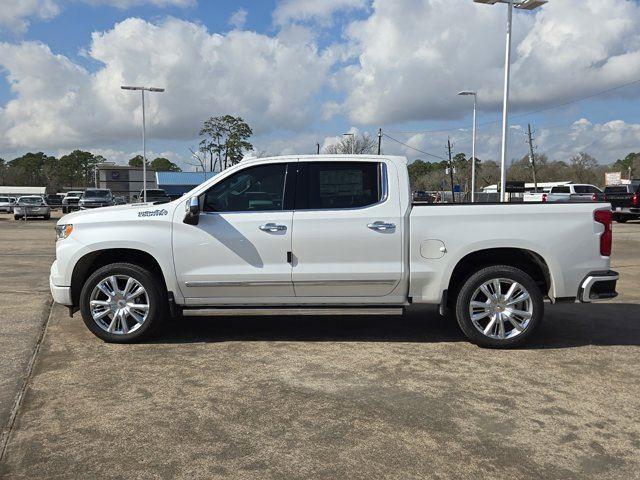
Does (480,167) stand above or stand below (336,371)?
above

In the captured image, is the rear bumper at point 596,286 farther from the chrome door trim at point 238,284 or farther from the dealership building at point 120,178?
the dealership building at point 120,178

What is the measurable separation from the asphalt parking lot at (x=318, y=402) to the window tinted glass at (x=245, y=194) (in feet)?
4.43

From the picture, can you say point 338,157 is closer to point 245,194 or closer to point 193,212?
point 245,194

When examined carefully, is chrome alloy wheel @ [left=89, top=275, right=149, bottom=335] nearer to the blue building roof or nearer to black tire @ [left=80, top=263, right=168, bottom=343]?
black tire @ [left=80, top=263, right=168, bottom=343]

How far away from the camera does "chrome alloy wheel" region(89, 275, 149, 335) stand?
5.71 metres

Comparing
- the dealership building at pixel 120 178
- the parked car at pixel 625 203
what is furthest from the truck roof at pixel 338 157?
the dealership building at pixel 120 178

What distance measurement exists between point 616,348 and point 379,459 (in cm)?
345

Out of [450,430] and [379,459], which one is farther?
[450,430]

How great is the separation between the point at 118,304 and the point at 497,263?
12.3ft

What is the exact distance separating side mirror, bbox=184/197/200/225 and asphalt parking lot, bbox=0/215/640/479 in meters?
1.22

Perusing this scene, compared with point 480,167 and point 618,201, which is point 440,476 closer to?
point 618,201

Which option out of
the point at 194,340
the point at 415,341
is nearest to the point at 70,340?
the point at 194,340

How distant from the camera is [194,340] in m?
5.97

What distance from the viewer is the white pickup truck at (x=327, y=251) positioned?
5559 mm
